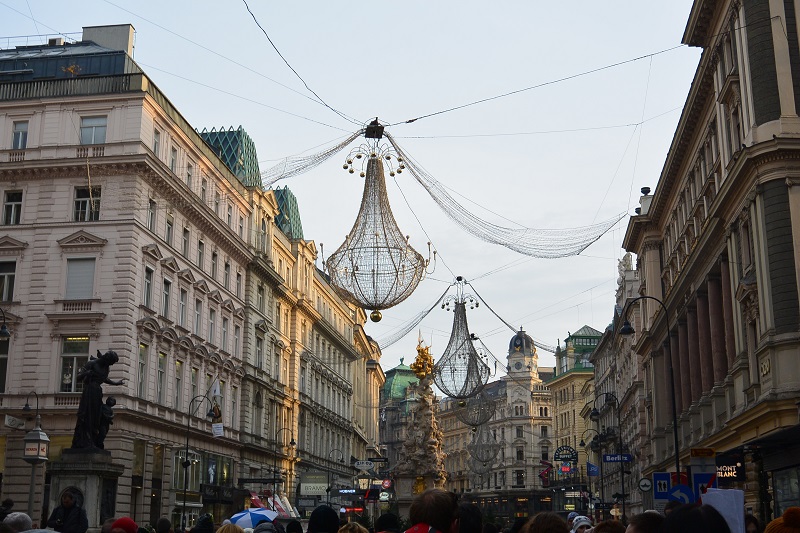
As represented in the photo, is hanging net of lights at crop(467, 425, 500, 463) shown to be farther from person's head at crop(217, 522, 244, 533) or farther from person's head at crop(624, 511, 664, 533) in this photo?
person's head at crop(624, 511, 664, 533)

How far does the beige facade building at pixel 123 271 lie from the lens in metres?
42.5

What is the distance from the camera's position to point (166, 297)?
48031 millimetres

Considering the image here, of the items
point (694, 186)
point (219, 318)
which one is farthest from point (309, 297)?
point (694, 186)

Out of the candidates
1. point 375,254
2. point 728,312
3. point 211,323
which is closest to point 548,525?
point 375,254

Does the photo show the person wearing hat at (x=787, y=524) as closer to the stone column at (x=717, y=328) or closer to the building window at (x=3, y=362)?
the stone column at (x=717, y=328)

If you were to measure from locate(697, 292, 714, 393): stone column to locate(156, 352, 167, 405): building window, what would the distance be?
2455 centimetres

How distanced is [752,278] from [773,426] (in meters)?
5.40

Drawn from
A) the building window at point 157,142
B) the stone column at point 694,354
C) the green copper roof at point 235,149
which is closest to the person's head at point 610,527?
the stone column at point 694,354

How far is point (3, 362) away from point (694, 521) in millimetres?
42600

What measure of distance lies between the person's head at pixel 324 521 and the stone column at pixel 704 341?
117ft

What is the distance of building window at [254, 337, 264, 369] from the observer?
64.4 metres

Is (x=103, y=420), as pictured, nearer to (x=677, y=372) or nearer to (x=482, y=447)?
(x=677, y=372)

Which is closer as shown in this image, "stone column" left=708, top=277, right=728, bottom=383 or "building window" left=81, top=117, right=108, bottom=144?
"stone column" left=708, top=277, right=728, bottom=383

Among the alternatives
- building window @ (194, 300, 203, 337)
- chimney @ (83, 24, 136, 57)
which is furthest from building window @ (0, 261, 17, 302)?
chimney @ (83, 24, 136, 57)
